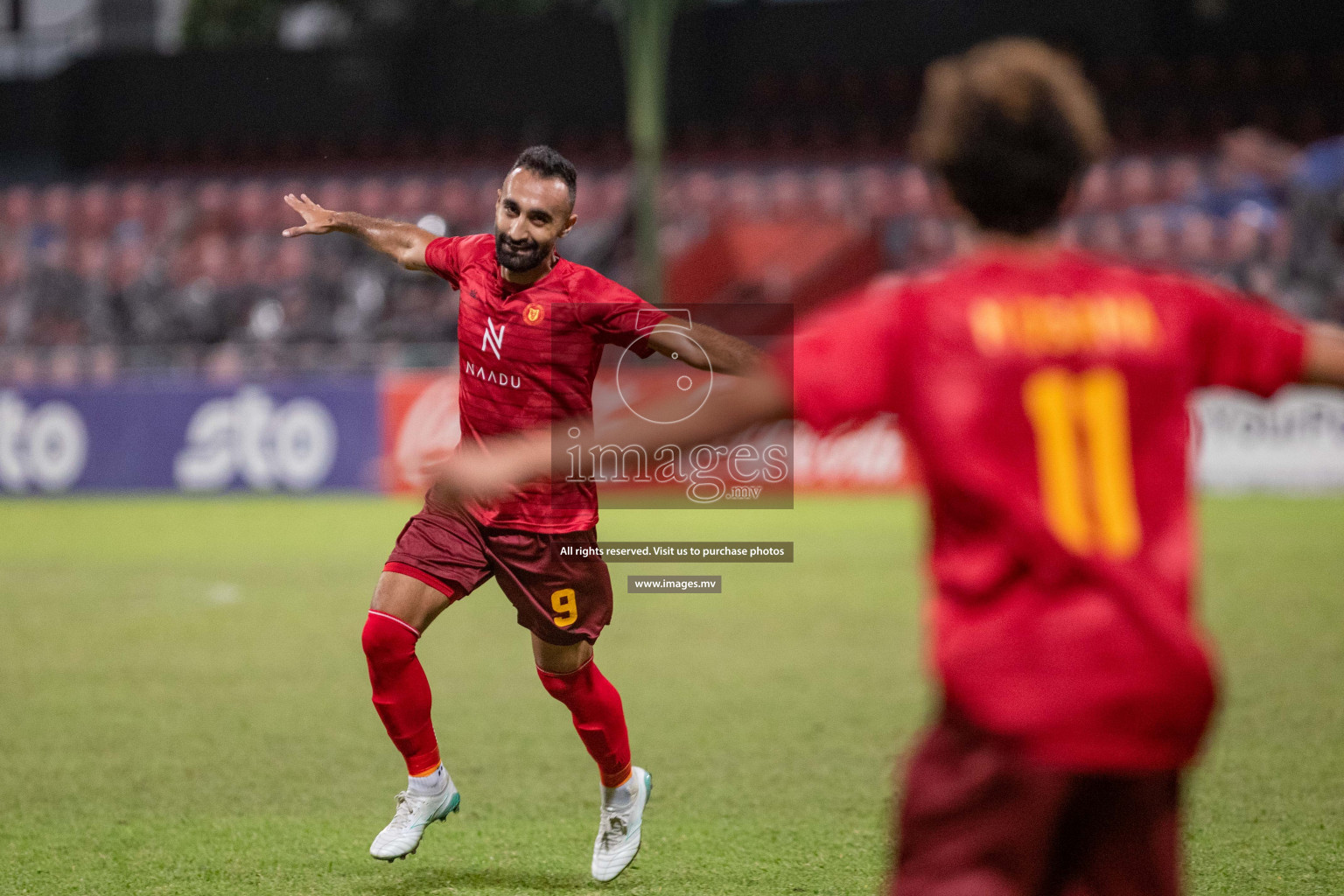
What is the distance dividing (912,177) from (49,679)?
18.2 m

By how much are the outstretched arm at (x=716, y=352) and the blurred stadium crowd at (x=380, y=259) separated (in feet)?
40.4

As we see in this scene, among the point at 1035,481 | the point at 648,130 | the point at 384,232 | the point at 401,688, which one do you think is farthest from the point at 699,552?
the point at 648,130

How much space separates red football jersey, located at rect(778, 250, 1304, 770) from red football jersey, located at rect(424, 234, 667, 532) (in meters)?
2.42

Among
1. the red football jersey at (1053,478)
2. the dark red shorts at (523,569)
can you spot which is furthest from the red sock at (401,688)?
the red football jersey at (1053,478)

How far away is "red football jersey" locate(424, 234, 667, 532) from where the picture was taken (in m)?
4.54

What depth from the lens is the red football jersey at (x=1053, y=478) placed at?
203 cm

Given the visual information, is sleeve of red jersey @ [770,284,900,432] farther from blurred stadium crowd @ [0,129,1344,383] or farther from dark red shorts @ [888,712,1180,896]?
blurred stadium crowd @ [0,129,1344,383]

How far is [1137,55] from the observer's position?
25.2 meters

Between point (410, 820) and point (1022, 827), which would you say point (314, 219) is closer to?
point (410, 820)

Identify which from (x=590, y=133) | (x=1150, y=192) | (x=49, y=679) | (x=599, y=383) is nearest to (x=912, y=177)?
(x=1150, y=192)

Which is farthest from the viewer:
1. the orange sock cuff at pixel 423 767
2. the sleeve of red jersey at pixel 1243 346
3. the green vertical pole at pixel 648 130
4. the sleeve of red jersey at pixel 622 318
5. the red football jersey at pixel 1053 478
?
the green vertical pole at pixel 648 130

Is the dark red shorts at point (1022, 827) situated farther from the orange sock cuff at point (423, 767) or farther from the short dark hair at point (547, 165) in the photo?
the short dark hair at point (547, 165)

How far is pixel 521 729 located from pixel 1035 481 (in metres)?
4.89

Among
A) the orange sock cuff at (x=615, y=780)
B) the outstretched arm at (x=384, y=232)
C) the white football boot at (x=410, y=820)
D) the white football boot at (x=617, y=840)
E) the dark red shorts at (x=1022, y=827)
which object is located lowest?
the white football boot at (x=617, y=840)
